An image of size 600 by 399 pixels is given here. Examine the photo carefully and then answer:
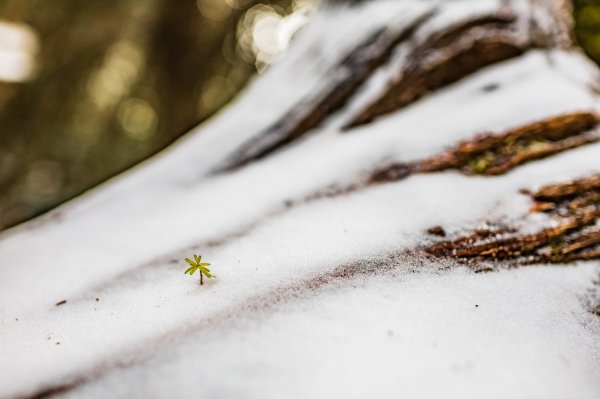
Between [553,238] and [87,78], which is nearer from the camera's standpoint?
[553,238]

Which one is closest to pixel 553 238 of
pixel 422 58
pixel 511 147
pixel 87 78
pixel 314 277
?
pixel 511 147

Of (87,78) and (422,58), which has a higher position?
(87,78)

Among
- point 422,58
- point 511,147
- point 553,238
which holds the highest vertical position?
point 422,58

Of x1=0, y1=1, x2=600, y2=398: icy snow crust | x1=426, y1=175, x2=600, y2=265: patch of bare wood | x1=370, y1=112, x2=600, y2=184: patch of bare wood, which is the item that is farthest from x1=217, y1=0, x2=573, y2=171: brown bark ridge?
x1=426, y1=175, x2=600, y2=265: patch of bare wood

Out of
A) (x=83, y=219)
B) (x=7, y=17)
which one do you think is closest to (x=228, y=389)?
(x=83, y=219)

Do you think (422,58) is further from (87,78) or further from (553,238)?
(87,78)

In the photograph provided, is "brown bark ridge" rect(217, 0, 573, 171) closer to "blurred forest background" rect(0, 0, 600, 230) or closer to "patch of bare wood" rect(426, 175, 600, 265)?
"patch of bare wood" rect(426, 175, 600, 265)

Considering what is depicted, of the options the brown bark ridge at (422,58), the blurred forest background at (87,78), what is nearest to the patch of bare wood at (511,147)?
the brown bark ridge at (422,58)

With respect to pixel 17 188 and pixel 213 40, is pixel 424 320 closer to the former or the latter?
pixel 213 40
